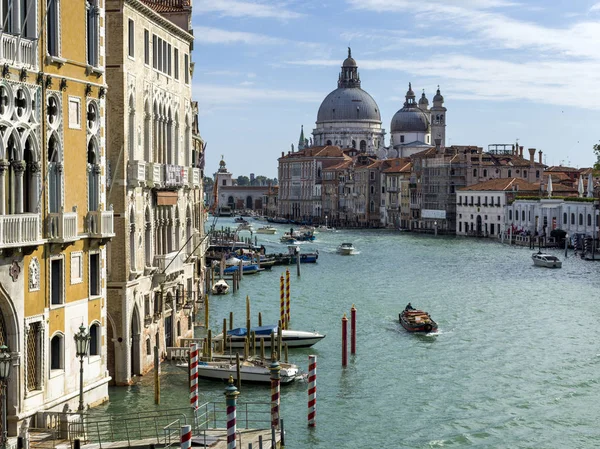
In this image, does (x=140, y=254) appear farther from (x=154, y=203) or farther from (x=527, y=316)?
(x=527, y=316)

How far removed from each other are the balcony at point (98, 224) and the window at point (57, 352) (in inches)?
53.5

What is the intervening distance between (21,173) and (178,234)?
26.9 feet

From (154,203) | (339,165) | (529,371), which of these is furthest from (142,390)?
(339,165)

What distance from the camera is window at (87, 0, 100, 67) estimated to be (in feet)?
42.7

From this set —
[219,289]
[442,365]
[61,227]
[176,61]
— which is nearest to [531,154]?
[219,289]

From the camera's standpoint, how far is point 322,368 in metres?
19.4

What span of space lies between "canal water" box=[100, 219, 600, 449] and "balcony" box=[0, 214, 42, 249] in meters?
3.10

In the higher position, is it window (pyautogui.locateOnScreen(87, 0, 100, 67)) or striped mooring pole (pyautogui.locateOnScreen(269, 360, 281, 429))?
window (pyautogui.locateOnScreen(87, 0, 100, 67))

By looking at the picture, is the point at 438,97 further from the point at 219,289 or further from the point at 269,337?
the point at 269,337

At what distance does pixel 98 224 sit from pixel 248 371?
16.9ft

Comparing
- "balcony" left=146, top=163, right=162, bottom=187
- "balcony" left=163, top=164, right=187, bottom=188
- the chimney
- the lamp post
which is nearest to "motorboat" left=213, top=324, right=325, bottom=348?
"balcony" left=163, top=164, right=187, bottom=188

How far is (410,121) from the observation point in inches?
4311

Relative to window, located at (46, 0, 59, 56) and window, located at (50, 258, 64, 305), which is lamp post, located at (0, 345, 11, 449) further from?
window, located at (46, 0, 59, 56)

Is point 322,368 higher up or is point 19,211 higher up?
point 19,211
